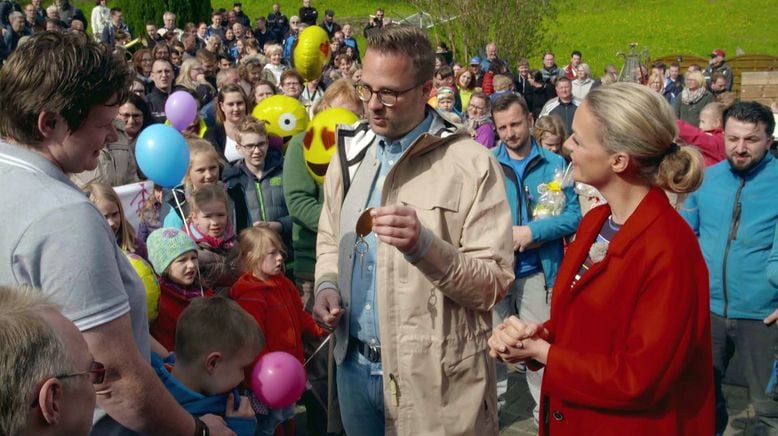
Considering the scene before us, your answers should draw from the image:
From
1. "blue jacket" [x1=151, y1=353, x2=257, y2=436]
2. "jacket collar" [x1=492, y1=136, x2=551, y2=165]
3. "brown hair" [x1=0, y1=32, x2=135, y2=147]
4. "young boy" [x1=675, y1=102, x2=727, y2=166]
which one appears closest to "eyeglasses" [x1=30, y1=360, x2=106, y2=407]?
"brown hair" [x1=0, y1=32, x2=135, y2=147]

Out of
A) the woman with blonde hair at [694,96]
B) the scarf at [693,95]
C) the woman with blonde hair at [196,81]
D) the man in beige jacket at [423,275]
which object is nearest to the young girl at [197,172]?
the man in beige jacket at [423,275]

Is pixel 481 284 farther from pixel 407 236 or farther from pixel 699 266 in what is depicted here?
pixel 699 266

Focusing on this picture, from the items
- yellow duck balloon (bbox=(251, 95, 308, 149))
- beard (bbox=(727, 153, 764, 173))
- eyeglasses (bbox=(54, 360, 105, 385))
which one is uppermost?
yellow duck balloon (bbox=(251, 95, 308, 149))

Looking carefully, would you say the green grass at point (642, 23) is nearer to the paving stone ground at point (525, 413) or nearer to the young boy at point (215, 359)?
the paving stone ground at point (525, 413)

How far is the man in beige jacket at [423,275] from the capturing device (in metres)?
2.90

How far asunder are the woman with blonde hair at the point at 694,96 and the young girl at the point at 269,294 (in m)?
10.9

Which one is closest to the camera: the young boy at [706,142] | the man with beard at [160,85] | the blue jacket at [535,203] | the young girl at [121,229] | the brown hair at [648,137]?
the brown hair at [648,137]

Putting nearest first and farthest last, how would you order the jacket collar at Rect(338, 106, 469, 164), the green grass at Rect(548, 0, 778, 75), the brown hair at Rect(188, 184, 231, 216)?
the jacket collar at Rect(338, 106, 469, 164) → the brown hair at Rect(188, 184, 231, 216) → the green grass at Rect(548, 0, 778, 75)

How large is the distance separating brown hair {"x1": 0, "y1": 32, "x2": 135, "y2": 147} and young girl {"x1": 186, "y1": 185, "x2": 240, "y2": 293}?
2.38 metres

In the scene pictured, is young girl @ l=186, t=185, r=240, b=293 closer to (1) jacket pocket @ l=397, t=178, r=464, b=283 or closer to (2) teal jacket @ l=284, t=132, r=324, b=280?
(2) teal jacket @ l=284, t=132, r=324, b=280

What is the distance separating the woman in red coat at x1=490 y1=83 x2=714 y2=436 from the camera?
7.64 ft

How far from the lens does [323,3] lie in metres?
47.0

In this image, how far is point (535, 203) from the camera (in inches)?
212

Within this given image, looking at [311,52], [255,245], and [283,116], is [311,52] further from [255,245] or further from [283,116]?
[255,245]
